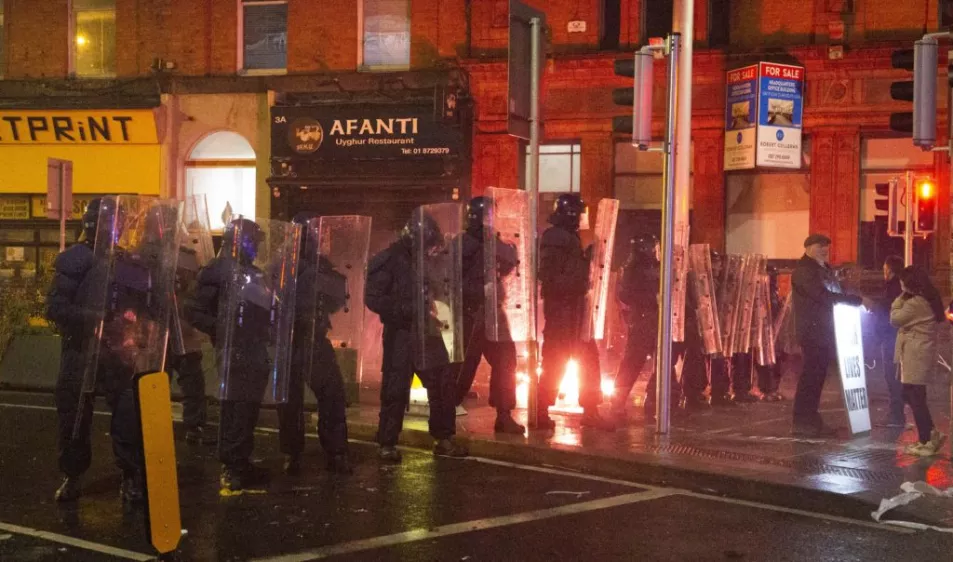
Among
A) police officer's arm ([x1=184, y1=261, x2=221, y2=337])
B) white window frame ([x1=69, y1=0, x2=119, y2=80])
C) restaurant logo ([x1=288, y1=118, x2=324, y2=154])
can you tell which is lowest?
police officer's arm ([x1=184, y1=261, x2=221, y2=337])

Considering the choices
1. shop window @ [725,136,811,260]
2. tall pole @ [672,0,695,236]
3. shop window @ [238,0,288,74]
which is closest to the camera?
tall pole @ [672,0,695,236]

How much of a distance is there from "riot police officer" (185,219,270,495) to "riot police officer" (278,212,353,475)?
479 millimetres

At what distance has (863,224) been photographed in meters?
19.7

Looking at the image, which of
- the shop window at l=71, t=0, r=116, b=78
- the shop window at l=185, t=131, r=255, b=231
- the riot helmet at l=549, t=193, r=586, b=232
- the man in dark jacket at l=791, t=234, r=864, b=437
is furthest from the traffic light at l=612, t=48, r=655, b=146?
the shop window at l=71, t=0, r=116, b=78

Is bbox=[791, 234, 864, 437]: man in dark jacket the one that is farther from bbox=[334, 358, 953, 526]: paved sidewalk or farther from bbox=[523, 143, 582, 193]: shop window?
bbox=[523, 143, 582, 193]: shop window

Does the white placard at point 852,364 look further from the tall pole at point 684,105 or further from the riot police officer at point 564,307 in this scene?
the tall pole at point 684,105

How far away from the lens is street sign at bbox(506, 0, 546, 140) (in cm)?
1005

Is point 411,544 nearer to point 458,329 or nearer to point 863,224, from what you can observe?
point 458,329

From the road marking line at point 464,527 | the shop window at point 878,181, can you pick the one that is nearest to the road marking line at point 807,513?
the road marking line at point 464,527

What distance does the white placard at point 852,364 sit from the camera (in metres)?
10.3

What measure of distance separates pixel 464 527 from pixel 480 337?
3.38m

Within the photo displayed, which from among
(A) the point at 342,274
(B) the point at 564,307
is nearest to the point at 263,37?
(B) the point at 564,307

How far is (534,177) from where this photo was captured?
33.3 ft

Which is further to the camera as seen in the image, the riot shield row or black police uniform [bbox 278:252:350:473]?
→ the riot shield row
